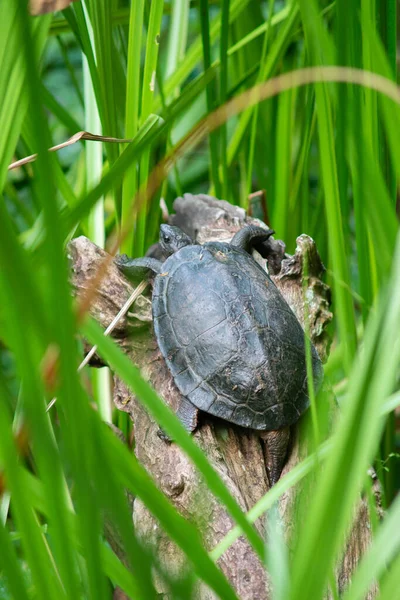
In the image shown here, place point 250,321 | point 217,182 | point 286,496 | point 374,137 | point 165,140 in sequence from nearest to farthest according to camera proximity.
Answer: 1. point 286,496
2. point 374,137
3. point 250,321
4. point 165,140
5. point 217,182

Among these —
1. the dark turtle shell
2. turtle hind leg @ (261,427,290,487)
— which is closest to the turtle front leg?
the dark turtle shell

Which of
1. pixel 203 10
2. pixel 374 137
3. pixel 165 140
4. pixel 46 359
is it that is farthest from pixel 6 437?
pixel 165 140

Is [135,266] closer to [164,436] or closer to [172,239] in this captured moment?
[172,239]

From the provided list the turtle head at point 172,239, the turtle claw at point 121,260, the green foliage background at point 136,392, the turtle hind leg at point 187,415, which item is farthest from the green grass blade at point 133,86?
the turtle hind leg at point 187,415

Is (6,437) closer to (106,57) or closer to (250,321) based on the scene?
(250,321)

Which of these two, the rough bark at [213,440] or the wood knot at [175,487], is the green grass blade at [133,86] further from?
the wood knot at [175,487]

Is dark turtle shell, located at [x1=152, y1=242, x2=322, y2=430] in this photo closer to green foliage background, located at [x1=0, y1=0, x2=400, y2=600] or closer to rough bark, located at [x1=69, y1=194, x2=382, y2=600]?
rough bark, located at [x1=69, y1=194, x2=382, y2=600]
